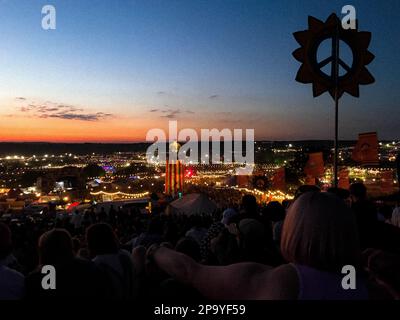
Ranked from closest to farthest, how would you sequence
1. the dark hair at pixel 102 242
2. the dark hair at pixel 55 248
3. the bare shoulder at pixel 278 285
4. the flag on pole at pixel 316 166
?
1. the bare shoulder at pixel 278 285
2. the dark hair at pixel 55 248
3. the dark hair at pixel 102 242
4. the flag on pole at pixel 316 166

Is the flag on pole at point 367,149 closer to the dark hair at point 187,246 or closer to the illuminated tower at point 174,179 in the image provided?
the dark hair at point 187,246

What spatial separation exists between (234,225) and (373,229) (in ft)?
3.97

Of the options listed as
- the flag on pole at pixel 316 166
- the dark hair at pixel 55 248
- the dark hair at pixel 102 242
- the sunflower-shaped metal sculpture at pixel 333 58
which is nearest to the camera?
the dark hair at pixel 55 248

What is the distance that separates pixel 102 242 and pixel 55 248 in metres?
0.52

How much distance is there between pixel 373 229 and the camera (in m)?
1.92

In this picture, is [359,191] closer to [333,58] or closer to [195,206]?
[333,58]

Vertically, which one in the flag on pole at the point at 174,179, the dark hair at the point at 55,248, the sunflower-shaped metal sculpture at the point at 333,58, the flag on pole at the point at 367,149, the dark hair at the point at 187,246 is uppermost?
the sunflower-shaped metal sculpture at the point at 333,58

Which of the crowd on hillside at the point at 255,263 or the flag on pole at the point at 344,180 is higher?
the crowd on hillside at the point at 255,263

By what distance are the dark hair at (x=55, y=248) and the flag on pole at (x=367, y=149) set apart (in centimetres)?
855

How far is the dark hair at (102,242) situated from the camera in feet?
9.82

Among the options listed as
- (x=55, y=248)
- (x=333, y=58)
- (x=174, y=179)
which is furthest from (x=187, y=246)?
(x=174, y=179)

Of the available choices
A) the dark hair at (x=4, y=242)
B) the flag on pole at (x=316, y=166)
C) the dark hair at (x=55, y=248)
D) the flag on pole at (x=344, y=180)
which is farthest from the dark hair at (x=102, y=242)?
the flag on pole at (x=344, y=180)

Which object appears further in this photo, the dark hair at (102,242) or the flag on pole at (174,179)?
the flag on pole at (174,179)
